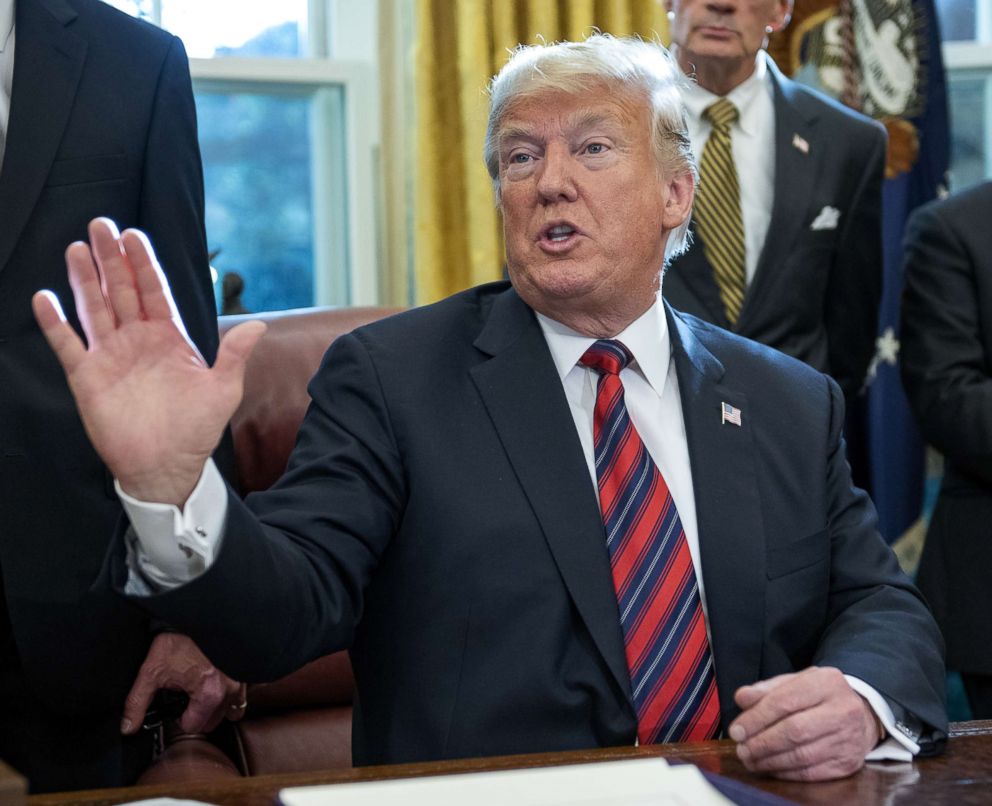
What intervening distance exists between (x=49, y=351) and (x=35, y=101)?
360 mm

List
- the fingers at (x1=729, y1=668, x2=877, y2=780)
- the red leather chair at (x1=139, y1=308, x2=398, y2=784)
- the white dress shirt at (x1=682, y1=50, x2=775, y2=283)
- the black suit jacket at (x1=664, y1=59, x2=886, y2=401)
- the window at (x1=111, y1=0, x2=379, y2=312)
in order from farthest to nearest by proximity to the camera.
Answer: the window at (x1=111, y1=0, x2=379, y2=312)
the white dress shirt at (x1=682, y1=50, x2=775, y2=283)
the black suit jacket at (x1=664, y1=59, x2=886, y2=401)
the red leather chair at (x1=139, y1=308, x2=398, y2=784)
the fingers at (x1=729, y1=668, x2=877, y2=780)

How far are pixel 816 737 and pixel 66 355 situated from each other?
845 millimetres

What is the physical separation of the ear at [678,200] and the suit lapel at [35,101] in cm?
89

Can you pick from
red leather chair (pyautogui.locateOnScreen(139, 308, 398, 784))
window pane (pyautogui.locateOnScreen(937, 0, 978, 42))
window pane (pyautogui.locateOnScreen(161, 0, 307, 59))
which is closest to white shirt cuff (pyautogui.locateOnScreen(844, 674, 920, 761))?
red leather chair (pyautogui.locateOnScreen(139, 308, 398, 784))

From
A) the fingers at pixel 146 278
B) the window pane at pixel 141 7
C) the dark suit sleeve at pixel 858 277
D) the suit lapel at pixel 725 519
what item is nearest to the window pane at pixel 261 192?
the window pane at pixel 141 7

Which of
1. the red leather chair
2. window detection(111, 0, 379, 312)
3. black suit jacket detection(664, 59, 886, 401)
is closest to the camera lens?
the red leather chair

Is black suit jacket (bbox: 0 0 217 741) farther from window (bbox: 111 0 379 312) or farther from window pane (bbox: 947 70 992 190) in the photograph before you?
window pane (bbox: 947 70 992 190)

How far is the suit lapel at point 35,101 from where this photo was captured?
1.99m

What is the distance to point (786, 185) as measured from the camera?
3223mm

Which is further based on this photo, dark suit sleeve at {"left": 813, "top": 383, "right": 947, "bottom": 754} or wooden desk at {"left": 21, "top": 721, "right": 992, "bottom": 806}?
dark suit sleeve at {"left": 813, "top": 383, "right": 947, "bottom": 754}

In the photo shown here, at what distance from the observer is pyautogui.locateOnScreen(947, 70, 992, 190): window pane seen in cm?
450

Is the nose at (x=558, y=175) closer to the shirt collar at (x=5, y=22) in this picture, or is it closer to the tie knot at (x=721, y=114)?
the shirt collar at (x=5, y=22)

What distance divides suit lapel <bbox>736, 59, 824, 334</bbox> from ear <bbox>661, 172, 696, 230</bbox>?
0.91 m

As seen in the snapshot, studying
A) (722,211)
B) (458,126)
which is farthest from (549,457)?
(458,126)
